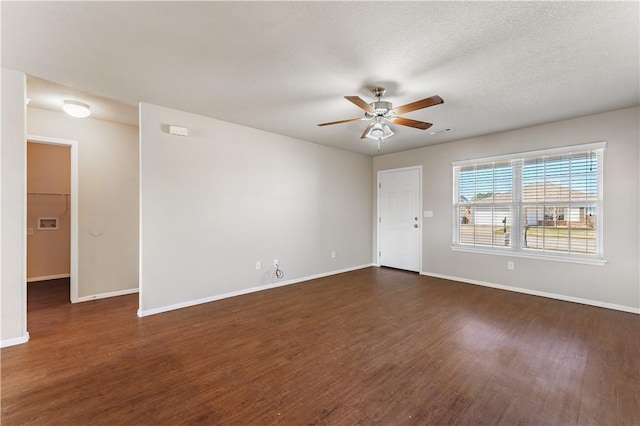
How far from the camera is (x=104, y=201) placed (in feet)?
13.8

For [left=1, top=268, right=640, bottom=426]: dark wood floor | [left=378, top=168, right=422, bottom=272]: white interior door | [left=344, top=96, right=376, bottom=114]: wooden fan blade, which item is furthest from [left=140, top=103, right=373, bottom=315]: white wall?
[left=344, top=96, right=376, bottom=114]: wooden fan blade

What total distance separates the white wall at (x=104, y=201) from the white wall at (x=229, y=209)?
1.36 metres

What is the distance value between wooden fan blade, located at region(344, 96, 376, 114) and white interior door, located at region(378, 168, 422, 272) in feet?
10.5

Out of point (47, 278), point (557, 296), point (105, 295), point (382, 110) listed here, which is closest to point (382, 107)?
point (382, 110)

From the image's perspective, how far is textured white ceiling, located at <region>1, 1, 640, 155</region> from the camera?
1815mm

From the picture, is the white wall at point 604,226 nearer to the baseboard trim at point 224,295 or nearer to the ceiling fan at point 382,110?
the ceiling fan at point 382,110

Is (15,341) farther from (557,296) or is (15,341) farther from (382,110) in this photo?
(557,296)

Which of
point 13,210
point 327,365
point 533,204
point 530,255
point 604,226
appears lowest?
point 327,365

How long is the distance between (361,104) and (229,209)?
2.51 metres

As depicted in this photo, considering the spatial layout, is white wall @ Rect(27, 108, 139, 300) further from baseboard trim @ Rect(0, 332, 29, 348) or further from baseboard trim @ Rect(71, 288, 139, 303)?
baseboard trim @ Rect(0, 332, 29, 348)

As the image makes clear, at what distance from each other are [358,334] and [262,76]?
2.81 m

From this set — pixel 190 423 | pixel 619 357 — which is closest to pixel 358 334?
pixel 190 423

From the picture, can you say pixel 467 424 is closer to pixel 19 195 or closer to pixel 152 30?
pixel 152 30

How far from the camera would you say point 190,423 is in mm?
1653
